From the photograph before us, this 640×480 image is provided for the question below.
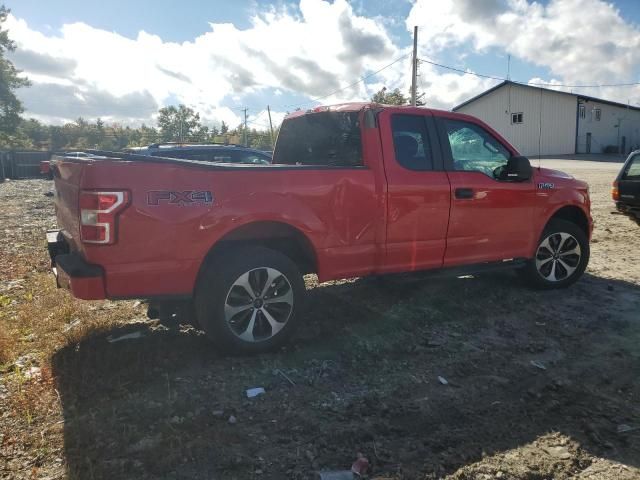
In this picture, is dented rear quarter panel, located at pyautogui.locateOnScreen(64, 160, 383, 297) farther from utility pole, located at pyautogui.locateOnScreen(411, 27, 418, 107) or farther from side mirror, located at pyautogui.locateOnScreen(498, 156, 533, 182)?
utility pole, located at pyautogui.locateOnScreen(411, 27, 418, 107)

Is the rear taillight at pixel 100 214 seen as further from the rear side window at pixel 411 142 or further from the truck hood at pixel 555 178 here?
the truck hood at pixel 555 178

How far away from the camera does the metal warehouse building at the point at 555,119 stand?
1458 inches

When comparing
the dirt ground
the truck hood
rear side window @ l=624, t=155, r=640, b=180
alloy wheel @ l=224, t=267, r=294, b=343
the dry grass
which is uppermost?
rear side window @ l=624, t=155, r=640, b=180

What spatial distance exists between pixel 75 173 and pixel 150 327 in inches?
67.1

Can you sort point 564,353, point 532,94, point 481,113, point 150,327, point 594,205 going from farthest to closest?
point 481,113 → point 532,94 → point 594,205 → point 150,327 → point 564,353

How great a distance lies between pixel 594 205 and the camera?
42.3 ft

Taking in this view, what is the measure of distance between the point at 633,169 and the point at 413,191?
23.6 feet

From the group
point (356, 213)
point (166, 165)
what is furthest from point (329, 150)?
point (166, 165)

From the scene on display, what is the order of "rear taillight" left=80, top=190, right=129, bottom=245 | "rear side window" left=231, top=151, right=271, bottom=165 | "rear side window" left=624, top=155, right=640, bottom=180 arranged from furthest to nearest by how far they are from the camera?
"rear side window" left=231, top=151, right=271, bottom=165
"rear side window" left=624, top=155, right=640, bottom=180
"rear taillight" left=80, top=190, right=129, bottom=245

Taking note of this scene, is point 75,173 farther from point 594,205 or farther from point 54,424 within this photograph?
point 594,205

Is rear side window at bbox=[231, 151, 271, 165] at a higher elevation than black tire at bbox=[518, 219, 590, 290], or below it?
higher

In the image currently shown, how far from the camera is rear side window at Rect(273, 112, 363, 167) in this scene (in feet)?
14.7

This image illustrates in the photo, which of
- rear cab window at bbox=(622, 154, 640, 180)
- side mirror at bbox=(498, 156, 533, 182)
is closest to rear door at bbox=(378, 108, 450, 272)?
side mirror at bbox=(498, 156, 533, 182)

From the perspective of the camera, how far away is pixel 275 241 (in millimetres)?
4223
